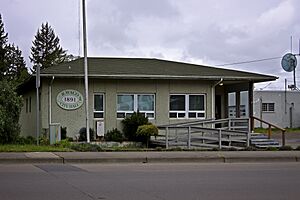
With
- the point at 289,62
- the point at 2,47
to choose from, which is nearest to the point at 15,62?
the point at 2,47

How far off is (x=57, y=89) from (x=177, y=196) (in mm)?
19083

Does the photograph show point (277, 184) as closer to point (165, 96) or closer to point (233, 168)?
point (233, 168)

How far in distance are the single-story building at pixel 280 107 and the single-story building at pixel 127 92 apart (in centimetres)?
2658

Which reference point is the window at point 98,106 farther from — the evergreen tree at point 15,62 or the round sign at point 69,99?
the evergreen tree at point 15,62

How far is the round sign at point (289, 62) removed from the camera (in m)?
40.7

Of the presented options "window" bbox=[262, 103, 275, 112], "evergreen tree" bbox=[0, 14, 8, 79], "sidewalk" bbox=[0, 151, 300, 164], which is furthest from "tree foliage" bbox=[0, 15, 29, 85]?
"sidewalk" bbox=[0, 151, 300, 164]

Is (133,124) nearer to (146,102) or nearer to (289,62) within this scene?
(146,102)

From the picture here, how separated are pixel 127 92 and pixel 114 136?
2.67m

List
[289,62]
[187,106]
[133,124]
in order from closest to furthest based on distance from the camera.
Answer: [133,124], [187,106], [289,62]

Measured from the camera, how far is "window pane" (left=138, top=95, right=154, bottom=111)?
3103cm

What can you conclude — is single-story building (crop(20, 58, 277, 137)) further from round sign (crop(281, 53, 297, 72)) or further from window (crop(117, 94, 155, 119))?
round sign (crop(281, 53, 297, 72))

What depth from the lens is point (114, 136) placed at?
96.6 ft

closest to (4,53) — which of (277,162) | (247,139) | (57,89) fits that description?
(57,89)

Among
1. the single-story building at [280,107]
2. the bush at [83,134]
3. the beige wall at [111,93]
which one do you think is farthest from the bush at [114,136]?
the single-story building at [280,107]
